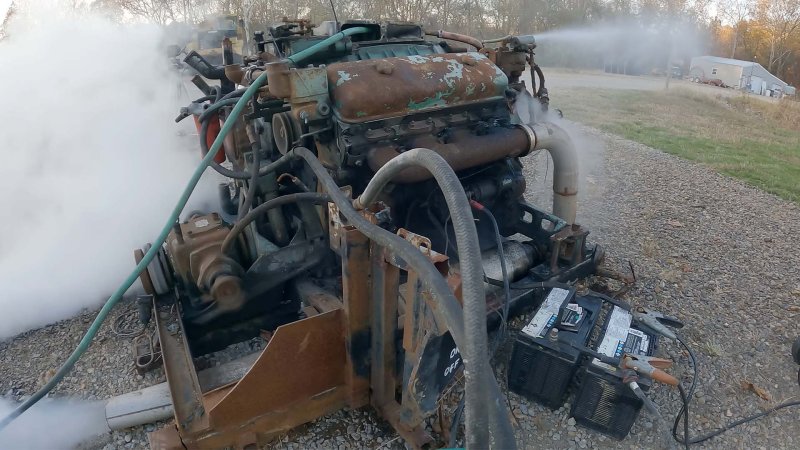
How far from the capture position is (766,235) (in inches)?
220

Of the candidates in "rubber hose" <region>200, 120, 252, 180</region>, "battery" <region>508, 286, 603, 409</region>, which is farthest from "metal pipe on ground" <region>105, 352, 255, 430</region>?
"battery" <region>508, 286, 603, 409</region>

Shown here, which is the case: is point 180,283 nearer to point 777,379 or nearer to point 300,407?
point 300,407

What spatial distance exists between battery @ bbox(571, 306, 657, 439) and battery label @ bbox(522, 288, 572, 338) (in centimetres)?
25

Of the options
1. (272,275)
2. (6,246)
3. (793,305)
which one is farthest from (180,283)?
(793,305)

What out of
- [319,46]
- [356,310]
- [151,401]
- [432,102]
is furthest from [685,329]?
[151,401]

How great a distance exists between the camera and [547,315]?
307cm

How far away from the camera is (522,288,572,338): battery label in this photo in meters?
2.96

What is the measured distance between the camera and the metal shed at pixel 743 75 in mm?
30328

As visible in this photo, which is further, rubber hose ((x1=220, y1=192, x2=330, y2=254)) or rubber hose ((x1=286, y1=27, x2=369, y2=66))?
rubber hose ((x1=286, y1=27, x2=369, y2=66))

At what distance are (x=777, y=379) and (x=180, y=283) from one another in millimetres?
3859

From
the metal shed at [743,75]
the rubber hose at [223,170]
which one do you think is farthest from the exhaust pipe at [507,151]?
the metal shed at [743,75]

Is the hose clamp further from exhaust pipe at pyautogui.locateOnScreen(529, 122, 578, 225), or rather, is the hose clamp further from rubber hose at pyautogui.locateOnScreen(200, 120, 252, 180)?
rubber hose at pyautogui.locateOnScreen(200, 120, 252, 180)

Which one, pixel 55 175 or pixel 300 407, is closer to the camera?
pixel 300 407

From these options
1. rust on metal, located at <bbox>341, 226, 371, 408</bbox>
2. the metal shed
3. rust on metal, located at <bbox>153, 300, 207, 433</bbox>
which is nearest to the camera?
rust on metal, located at <bbox>341, 226, 371, 408</bbox>
